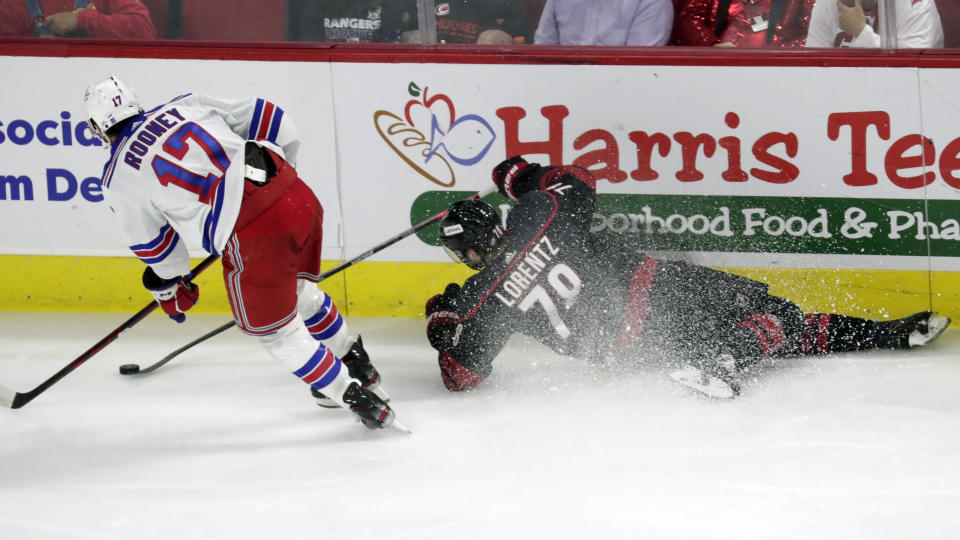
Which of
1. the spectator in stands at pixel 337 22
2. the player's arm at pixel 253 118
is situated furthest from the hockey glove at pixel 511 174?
the spectator in stands at pixel 337 22

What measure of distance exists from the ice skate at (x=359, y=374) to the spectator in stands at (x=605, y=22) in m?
1.43

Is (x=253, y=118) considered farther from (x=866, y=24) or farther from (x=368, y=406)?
(x=866, y=24)

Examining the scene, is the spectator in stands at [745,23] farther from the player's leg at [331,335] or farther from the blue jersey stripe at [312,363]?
the blue jersey stripe at [312,363]

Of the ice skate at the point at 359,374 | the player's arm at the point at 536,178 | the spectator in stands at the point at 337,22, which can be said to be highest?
the spectator in stands at the point at 337,22

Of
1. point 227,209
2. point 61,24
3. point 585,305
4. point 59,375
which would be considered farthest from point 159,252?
point 61,24

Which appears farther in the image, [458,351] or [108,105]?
[458,351]

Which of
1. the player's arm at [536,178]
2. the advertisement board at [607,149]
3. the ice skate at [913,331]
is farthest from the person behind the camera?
the advertisement board at [607,149]

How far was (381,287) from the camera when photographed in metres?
3.90

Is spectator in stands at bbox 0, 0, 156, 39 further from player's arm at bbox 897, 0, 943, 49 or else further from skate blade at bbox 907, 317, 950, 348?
skate blade at bbox 907, 317, 950, 348

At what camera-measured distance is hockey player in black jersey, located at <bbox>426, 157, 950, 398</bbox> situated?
9.75ft

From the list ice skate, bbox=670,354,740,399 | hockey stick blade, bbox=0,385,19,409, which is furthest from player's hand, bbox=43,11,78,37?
ice skate, bbox=670,354,740,399

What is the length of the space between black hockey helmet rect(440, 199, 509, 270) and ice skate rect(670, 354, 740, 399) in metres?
0.69

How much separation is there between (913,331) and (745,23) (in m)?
1.25

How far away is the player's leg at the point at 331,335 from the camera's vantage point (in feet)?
9.63
